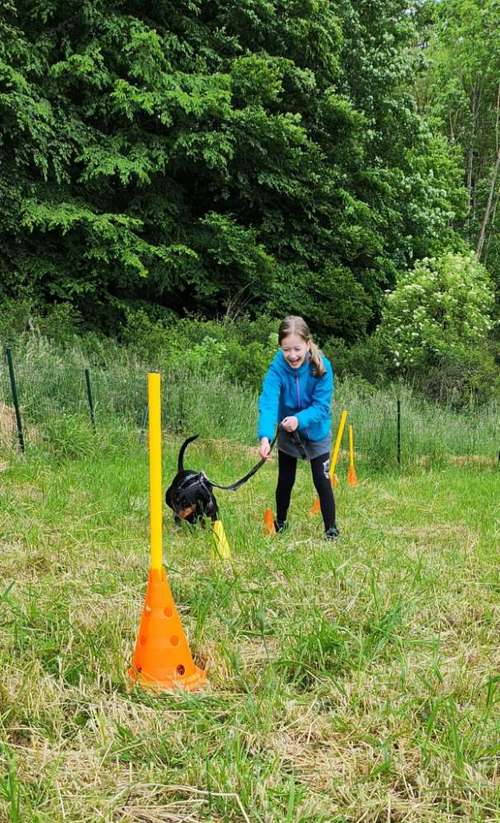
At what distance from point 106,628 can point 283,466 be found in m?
2.18

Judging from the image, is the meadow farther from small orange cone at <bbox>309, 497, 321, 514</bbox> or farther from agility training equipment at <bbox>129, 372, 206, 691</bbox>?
small orange cone at <bbox>309, 497, 321, 514</bbox>

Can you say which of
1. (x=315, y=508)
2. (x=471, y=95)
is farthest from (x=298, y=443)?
(x=471, y=95)

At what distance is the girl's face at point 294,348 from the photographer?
395 cm

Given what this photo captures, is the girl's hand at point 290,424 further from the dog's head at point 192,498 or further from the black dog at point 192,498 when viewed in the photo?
the dog's head at point 192,498

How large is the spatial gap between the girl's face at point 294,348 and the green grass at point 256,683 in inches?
46.5

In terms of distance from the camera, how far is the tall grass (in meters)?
7.88

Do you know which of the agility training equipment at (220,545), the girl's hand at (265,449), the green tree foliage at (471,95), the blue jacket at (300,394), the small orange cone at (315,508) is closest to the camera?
the agility training equipment at (220,545)

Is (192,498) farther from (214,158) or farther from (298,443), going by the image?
(214,158)

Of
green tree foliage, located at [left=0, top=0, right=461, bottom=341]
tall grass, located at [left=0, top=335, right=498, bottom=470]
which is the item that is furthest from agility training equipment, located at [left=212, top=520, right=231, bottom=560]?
green tree foliage, located at [left=0, top=0, right=461, bottom=341]

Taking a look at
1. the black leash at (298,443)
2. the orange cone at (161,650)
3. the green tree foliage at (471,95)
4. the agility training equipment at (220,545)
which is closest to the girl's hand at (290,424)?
the black leash at (298,443)

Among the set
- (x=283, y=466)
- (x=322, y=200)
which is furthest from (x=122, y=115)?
(x=283, y=466)

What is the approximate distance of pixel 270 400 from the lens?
4090 mm

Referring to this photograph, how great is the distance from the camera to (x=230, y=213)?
1684 centimetres

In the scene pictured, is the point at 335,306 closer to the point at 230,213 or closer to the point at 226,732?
the point at 230,213
